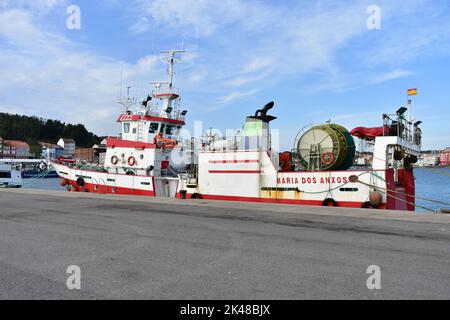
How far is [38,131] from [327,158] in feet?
532

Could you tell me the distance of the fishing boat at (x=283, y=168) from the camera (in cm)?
1595

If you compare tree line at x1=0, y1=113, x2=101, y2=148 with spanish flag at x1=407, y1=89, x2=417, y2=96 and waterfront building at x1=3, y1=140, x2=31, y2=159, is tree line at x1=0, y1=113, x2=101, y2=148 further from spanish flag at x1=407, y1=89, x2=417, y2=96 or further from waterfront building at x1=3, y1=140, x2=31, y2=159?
spanish flag at x1=407, y1=89, x2=417, y2=96

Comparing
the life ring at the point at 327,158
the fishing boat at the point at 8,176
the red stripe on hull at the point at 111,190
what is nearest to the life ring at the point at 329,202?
the life ring at the point at 327,158

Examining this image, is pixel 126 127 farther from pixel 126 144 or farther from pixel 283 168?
pixel 283 168

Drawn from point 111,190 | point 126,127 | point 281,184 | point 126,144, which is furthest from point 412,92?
point 111,190

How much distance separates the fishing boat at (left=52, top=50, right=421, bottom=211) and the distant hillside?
131728 mm

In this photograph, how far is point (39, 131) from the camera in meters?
158

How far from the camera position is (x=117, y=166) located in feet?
82.8

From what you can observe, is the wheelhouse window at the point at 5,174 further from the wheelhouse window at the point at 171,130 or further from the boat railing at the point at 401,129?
the boat railing at the point at 401,129

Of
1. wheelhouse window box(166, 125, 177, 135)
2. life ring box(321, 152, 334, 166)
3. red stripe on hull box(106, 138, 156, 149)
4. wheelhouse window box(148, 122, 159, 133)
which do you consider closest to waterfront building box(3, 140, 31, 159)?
red stripe on hull box(106, 138, 156, 149)

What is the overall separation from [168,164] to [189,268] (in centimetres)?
1893

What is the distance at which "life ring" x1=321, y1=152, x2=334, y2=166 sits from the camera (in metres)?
17.3

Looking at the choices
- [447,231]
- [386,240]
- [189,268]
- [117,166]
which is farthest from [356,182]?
[117,166]

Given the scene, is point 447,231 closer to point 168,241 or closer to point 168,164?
point 168,241
